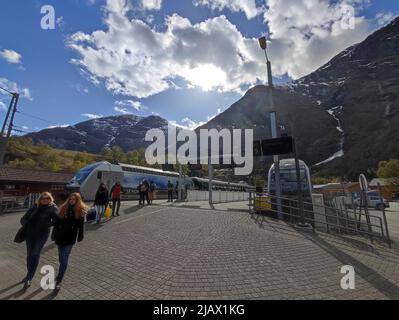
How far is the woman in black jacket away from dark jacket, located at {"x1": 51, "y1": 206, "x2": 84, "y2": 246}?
0.19 meters

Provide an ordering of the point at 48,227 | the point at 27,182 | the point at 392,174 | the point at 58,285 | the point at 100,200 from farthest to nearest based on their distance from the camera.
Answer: the point at 392,174 → the point at 27,182 → the point at 100,200 → the point at 48,227 → the point at 58,285

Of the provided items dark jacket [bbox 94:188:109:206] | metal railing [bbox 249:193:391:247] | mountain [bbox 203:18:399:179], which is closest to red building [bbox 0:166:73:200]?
dark jacket [bbox 94:188:109:206]

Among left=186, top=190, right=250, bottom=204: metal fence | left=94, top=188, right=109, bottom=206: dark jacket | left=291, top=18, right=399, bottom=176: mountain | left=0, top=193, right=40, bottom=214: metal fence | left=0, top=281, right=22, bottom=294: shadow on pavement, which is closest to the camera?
left=0, top=281, right=22, bottom=294: shadow on pavement

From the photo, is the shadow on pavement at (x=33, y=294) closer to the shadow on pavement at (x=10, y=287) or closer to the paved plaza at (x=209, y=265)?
the paved plaza at (x=209, y=265)

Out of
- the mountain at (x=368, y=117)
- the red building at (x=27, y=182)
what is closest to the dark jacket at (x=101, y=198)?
the red building at (x=27, y=182)

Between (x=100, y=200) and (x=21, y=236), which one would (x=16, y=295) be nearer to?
(x=21, y=236)

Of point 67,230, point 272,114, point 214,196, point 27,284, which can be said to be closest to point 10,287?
point 27,284

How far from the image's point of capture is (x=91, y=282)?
14.4ft

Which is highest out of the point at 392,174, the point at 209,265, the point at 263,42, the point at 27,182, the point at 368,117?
the point at 368,117

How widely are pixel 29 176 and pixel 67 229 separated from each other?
24.2 metres

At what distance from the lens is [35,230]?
4316 mm

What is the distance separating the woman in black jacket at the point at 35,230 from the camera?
4289 mm

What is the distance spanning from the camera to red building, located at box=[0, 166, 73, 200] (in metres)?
21.4

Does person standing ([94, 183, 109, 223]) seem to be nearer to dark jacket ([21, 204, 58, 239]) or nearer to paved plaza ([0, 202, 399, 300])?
paved plaza ([0, 202, 399, 300])
